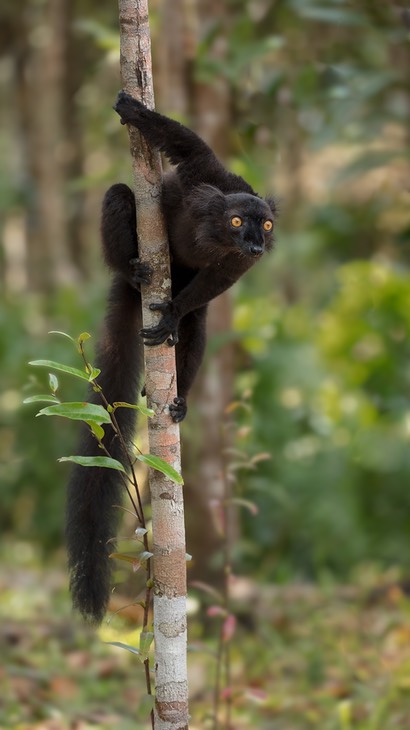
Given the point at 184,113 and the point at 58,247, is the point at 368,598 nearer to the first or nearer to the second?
the point at 184,113

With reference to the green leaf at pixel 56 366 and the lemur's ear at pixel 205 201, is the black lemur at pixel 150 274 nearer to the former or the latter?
the lemur's ear at pixel 205 201

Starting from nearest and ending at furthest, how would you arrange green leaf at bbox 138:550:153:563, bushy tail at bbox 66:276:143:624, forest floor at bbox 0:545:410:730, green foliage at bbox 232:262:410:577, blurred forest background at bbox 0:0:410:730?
1. green leaf at bbox 138:550:153:563
2. bushy tail at bbox 66:276:143:624
3. forest floor at bbox 0:545:410:730
4. blurred forest background at bbox 0:0:410:730
5. green foliage at bbox 232:262:410:577

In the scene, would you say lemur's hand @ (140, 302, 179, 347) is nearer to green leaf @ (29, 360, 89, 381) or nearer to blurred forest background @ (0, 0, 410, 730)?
green leaf @ (29, 360, 89, 381)

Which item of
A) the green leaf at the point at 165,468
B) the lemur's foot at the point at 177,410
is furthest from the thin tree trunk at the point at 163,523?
the green leaf at the point at 165,468

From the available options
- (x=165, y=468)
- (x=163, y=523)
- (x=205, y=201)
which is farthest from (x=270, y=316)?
(x=165, y=468)

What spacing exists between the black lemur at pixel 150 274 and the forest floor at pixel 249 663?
690 mm

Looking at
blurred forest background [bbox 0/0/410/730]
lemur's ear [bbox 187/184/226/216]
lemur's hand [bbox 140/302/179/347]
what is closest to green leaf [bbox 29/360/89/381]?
lemur's hand [bbox 140/302/179/347]

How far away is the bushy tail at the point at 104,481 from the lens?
11.1 ft

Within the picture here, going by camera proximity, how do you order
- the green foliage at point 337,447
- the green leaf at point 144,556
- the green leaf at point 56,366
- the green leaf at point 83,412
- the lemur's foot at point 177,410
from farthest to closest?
1. the green foliage at point 337,447
2. the lemur's foot at point 177,410
3. the green leaf at point 144,556
4. the green leaf at point 83,412
5. the green leaf at point 56,366

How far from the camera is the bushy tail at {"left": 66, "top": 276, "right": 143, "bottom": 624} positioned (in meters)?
3.38

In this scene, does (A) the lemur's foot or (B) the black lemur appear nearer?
(A) the lemur's foot

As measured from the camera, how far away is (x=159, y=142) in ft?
11.6

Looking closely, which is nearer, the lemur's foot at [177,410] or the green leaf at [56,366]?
the green leaf at [56,366]

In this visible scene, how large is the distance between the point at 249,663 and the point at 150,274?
11.0 feet
